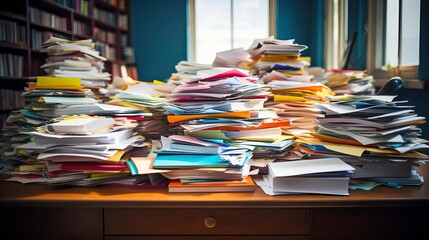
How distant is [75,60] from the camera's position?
2027 mm

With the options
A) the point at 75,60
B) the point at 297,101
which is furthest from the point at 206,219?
the point at 75,60

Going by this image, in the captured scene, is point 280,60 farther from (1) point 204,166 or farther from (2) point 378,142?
(1) point 204,166

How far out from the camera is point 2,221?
902 millimetres

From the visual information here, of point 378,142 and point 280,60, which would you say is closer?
point 378,142

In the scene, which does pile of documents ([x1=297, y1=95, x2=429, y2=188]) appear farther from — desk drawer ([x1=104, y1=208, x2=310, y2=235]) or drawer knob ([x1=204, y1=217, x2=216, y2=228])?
drawer knob ([x1=204, y1=217, x2=216, y2=228])

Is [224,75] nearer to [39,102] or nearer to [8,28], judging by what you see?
[39,102]

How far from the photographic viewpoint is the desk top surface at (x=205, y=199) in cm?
88

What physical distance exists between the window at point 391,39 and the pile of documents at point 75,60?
195 centimetres

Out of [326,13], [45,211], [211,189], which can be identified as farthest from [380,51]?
[45,211]

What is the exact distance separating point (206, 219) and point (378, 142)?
51 centimetres

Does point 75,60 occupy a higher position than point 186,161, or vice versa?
point 75,60

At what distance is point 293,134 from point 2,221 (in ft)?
2.79

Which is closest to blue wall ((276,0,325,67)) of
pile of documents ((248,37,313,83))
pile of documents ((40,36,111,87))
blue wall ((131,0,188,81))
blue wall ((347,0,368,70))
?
blue wall ((131,0,188,81))

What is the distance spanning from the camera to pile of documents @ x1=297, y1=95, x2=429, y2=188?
98cm
